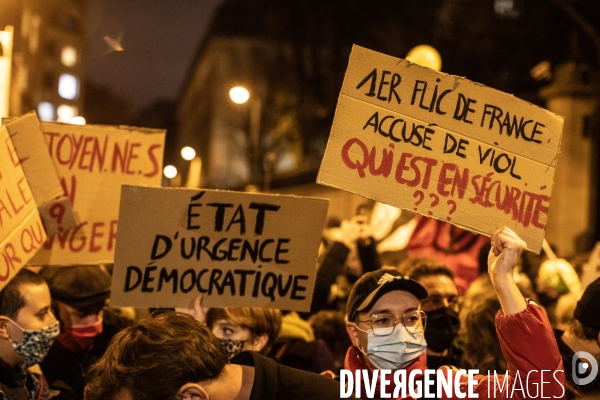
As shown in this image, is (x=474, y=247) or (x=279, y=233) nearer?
(x=279, y=233)

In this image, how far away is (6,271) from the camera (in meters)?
3.91

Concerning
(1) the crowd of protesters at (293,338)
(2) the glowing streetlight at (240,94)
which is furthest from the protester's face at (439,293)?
(2) the glowing streetlight at (240,94)

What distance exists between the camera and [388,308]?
3605mm

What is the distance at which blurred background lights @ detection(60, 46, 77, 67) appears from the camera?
74.1m

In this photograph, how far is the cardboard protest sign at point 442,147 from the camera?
3.54 meters

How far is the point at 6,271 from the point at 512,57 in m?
20.3

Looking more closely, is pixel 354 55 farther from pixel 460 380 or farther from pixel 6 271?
pixel 6 271

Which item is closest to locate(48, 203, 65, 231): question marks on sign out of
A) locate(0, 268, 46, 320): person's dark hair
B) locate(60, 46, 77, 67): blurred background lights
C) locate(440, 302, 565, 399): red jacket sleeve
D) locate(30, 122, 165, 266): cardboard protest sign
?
locate(30, 122, 165, 266): cardboard protest sign

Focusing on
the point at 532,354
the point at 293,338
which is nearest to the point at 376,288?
the point at 532,354

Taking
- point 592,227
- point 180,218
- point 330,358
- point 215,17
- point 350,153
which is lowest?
point 330,358

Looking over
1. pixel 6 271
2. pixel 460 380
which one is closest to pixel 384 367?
pixel 460 380

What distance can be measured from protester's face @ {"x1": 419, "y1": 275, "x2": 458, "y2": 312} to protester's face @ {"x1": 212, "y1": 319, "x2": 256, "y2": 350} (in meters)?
1.02

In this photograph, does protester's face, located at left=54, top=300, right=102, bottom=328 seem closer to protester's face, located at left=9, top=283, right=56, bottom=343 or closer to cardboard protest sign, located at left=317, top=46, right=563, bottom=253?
protester's face, located at left=9, top=283, right=56, bottom=343

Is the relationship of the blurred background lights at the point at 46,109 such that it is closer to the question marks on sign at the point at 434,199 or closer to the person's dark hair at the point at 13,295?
the person's dark hair at the point at 13,295
